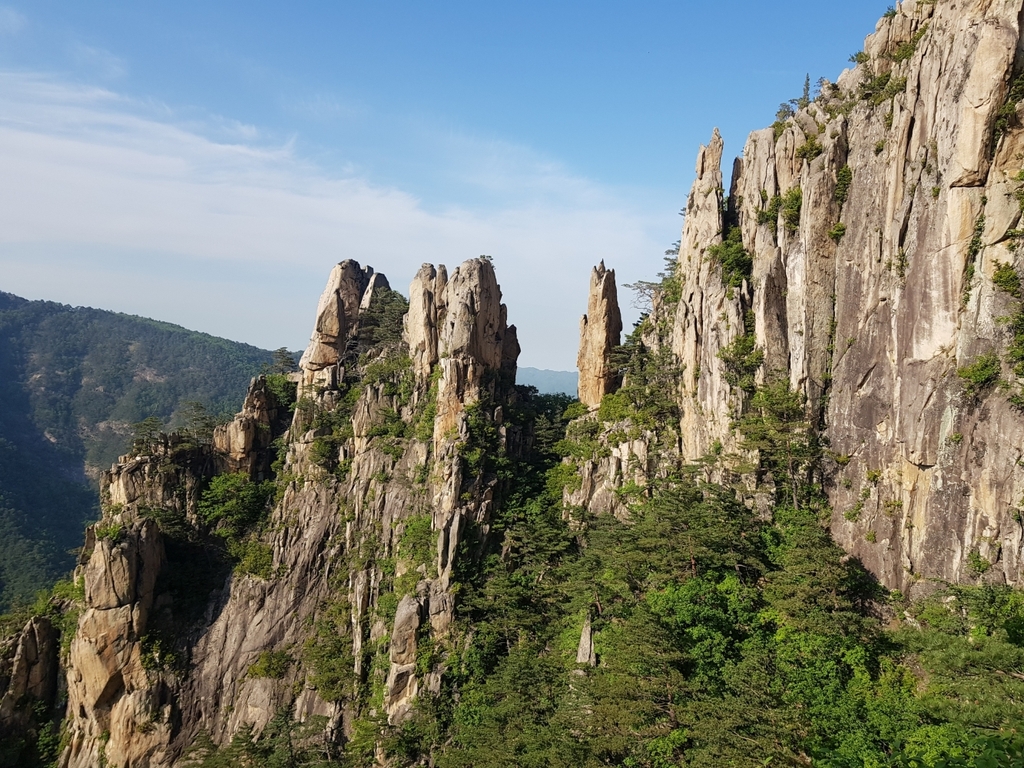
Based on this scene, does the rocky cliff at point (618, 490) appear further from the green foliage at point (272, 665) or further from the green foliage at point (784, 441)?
the green foliage at point (784, 441)

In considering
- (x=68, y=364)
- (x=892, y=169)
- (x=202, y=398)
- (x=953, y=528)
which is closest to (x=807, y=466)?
(x=953, y=528)

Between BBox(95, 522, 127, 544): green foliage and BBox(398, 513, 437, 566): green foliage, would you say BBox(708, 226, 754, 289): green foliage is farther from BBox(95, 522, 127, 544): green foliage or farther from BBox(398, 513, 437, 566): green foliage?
BBox(95, 522, 127, 544): green foliage

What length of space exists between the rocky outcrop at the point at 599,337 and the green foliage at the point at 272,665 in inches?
1032

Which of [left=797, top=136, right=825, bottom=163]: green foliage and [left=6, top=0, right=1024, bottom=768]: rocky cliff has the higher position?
[left=797, top=136, right=825, bottom=163]: green foliage

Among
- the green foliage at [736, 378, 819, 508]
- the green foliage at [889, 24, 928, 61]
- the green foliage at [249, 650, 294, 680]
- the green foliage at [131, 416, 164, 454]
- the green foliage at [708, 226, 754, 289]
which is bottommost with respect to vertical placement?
the green foliage at [249, 650, 294, 680]

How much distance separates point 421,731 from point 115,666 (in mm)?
21171

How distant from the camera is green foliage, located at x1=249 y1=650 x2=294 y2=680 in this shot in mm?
42031

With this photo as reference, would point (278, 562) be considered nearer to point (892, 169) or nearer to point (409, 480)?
point (409, 480)

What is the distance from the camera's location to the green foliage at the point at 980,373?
2480 centimetres

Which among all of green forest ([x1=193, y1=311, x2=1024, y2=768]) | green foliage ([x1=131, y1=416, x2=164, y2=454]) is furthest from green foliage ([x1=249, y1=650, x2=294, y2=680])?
green foliage ([x1=131, y1=416, x2=164, y2=454])

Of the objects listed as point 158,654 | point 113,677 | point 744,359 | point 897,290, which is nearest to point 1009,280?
point 897,290

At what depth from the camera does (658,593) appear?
3077 cm

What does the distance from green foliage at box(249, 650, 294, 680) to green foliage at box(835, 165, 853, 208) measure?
4206 centimetres

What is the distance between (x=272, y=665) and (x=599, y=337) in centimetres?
3051
